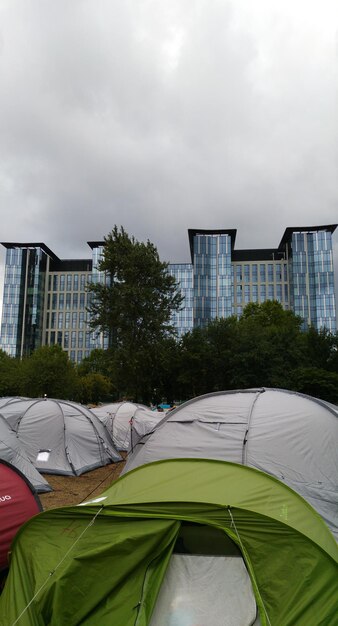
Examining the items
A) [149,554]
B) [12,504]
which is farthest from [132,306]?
[149,554]

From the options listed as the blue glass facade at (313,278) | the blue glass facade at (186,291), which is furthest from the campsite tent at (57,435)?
the blue glass facade at (186,291)

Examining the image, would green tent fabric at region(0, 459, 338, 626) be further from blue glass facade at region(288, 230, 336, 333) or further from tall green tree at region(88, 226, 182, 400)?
blue glass facade at region(288, 230, 336, 333)

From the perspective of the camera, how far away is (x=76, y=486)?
11664 millimetres

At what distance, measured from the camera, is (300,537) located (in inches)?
167

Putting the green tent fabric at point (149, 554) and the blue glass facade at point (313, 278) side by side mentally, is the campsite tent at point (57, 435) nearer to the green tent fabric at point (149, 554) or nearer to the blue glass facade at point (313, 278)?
the green tent fabric at point (149, 554)

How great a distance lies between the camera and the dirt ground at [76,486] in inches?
394

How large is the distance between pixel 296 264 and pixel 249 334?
5747 centimetres

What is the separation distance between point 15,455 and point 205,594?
6820 mm

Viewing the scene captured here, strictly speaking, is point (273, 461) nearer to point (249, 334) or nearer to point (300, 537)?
point (300, 537)

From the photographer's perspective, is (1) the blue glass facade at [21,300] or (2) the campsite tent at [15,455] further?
(1) the blue glass facade at [21,300]

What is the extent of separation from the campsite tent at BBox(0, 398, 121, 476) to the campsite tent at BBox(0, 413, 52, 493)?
2261mm

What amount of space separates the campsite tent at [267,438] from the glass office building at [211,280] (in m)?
82.3

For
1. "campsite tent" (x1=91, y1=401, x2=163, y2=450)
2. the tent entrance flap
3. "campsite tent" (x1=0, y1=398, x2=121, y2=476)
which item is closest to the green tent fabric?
the tent entrance flap

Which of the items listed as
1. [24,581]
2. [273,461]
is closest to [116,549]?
[24,581]
